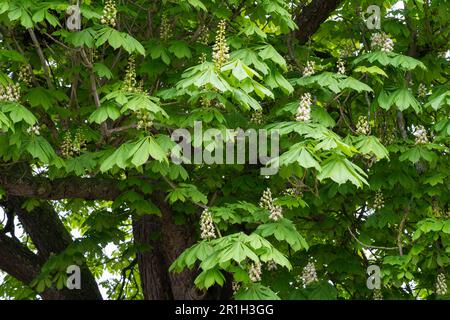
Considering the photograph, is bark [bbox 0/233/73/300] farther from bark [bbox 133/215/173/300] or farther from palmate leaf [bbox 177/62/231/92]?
palmate leaf [bbox 177/62/231/92]

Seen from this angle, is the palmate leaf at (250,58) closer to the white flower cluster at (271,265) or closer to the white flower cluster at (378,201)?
the white flower cluster at (271,265)

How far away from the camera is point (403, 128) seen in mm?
7766

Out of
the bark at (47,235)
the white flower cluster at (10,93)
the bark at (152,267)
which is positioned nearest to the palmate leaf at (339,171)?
the white flower cluster at (10,93)

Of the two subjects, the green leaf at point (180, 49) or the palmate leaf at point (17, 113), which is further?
the green leaf at point (180, 49)

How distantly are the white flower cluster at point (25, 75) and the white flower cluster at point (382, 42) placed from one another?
295cm

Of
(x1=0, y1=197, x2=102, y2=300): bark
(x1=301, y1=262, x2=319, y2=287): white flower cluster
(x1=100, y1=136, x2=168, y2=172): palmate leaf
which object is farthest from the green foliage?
(x1=0, y1=197, x2=102, y2=300): bark

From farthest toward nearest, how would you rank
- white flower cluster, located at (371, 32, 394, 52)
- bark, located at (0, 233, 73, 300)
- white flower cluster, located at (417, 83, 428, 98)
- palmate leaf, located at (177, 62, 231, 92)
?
bark, located at (0, 233, 73, 300), white flower cluster, located at (417, 83, 428, 98), white flower cluster, located at (371, 32, 394, 52), palmate leaf, located at (177, 62, 231, 92)

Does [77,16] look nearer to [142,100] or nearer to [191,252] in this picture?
[142,100]

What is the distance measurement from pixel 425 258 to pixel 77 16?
349 centimetres

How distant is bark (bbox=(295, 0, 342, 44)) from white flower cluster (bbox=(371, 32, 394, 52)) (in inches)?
39.6

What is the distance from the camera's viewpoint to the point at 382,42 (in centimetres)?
725

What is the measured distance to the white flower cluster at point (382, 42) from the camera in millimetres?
7188

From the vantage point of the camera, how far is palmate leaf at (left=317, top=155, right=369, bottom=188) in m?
5.77

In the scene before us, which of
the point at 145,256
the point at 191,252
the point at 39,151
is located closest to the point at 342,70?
the point at 191,252
